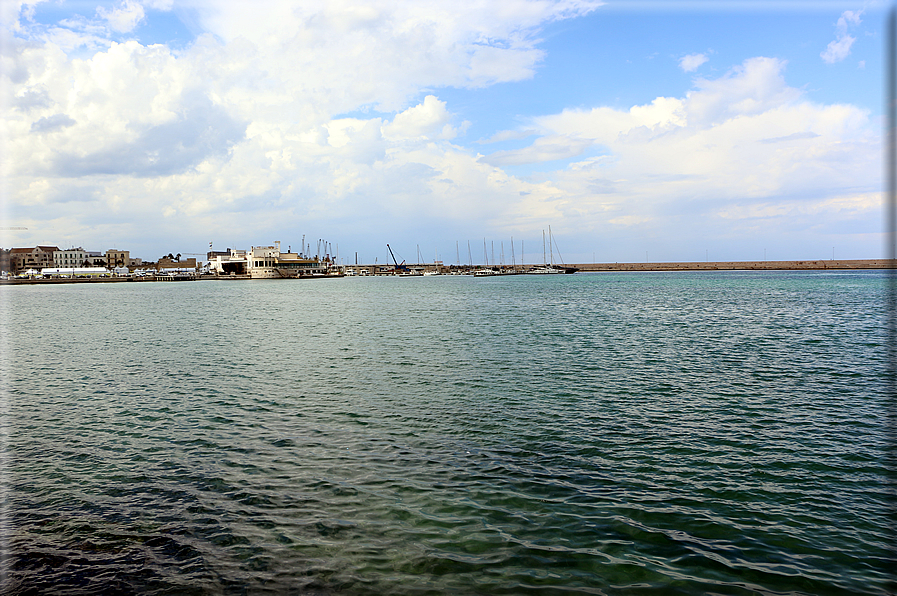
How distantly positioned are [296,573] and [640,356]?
24867mm

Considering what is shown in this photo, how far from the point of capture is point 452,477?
12867 mm

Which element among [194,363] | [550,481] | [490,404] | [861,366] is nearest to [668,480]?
[550,481]

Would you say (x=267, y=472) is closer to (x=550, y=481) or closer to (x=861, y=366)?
(x=550, y=481)

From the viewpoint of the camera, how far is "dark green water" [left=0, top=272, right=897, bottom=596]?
9.02 meters

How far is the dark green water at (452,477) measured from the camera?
9.02m

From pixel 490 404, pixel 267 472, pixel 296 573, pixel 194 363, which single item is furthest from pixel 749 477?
pixel 194 363

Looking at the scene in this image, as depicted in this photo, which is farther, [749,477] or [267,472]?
[267,472]

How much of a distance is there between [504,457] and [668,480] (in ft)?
13.6

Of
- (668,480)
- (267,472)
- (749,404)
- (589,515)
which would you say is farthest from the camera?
(749,404)

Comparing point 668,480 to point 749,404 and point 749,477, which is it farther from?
point 749,404

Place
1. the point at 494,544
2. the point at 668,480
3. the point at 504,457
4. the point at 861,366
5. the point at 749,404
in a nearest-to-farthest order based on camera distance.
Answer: the point at 494,544
the point at 668,480
the point at 504,457
the point at 749,404
the point at 861,366

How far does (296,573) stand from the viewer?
353 inches

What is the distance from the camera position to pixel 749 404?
19031 mm

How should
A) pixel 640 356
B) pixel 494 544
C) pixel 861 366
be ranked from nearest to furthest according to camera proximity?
pixel 494 544 < pixel 861 366 < pixel 640 356
